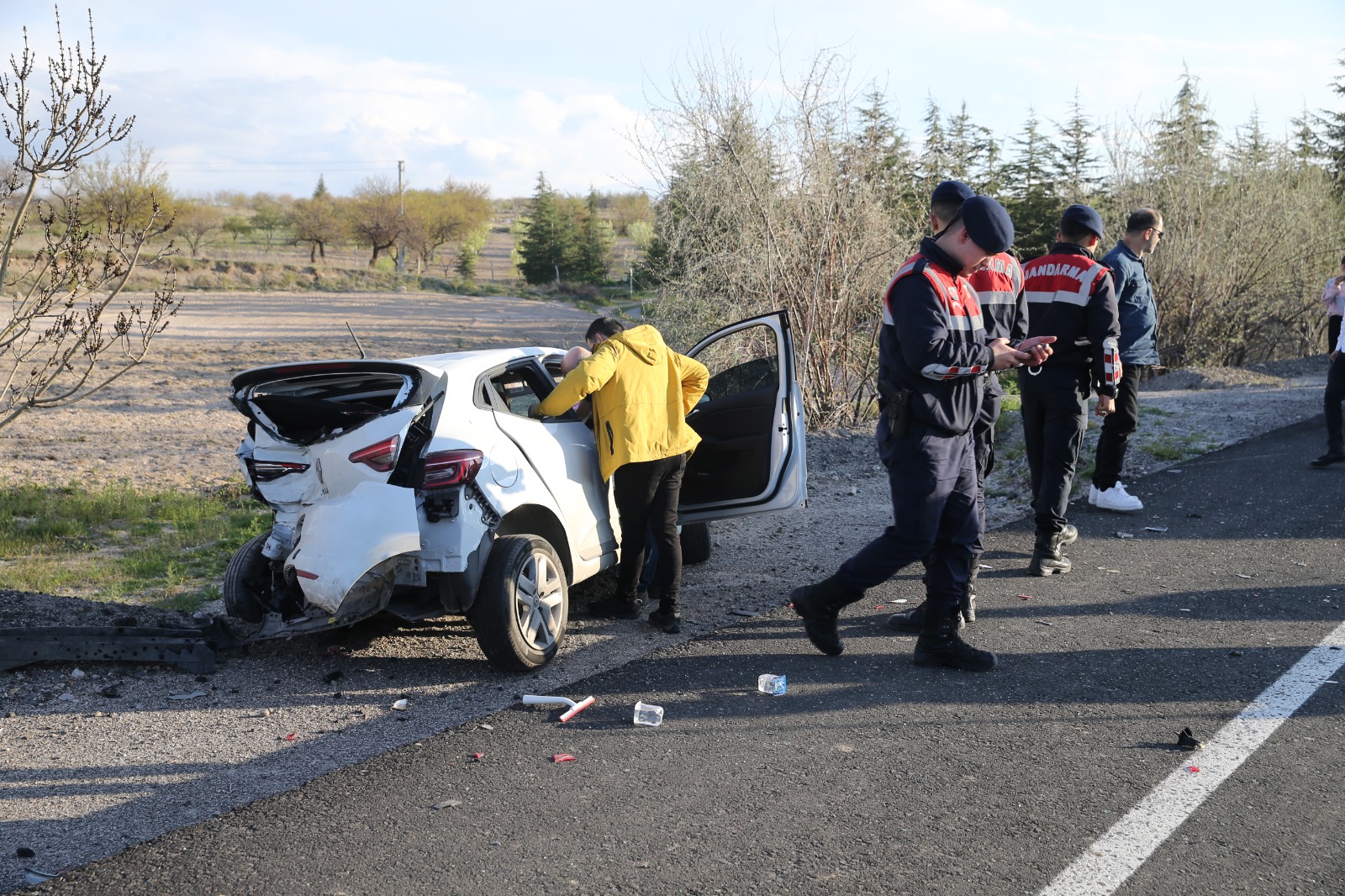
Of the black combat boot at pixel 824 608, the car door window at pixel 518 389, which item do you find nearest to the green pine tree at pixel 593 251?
the car door window at pixel 518 389

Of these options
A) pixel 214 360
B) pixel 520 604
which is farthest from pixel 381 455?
pixel 214 360

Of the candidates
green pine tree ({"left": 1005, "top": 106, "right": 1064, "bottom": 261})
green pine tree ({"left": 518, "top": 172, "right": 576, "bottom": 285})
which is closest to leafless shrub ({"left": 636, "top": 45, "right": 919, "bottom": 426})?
green pine tree ({"left": 1005, "top": 106, "right": 1064, "bottom": 261})

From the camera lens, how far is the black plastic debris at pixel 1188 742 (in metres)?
4.00

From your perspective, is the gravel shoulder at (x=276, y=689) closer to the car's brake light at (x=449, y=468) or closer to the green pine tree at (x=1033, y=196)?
the car's brake light at (x=449, y=468)

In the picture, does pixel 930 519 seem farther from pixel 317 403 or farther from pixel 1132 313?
pixel 1132 313

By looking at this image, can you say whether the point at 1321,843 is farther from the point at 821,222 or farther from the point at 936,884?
the point at 821,222

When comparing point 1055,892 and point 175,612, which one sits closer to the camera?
point 1055,892

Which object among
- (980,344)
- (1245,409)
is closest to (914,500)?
(980,344)

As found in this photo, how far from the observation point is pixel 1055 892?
3012 mm

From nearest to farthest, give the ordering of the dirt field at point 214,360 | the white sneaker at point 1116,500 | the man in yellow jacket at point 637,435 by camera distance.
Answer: the man in yellow jacket at point 637,435, the white sneaker at point 1116,500, the dirt field at point 214,360

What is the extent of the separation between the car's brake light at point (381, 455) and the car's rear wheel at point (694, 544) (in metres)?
2.68

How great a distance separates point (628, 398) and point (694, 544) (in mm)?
1901

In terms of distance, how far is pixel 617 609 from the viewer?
19.3ft

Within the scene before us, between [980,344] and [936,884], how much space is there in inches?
98.6
